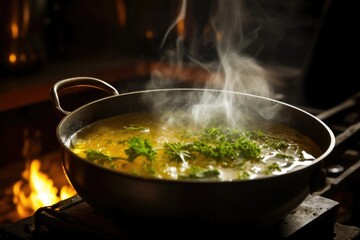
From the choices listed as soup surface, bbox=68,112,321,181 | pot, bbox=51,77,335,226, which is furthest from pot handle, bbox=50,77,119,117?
pot, bbox=51,77,335,226

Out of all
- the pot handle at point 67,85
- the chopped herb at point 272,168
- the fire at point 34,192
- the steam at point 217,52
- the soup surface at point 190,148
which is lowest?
the fire at point 34,192

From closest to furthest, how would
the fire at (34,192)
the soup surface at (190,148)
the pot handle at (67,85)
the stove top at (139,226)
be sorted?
the stove top at (139,226) → the soup surface at (190,148) → the pot handle at (67,85) → the fire at (34,192)

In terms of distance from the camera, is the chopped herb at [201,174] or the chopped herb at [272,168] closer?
the chopped herb at [201,174]

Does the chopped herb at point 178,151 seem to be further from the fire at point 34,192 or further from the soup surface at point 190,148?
the fire at point 34,192

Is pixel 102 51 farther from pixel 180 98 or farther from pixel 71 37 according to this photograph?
pixel 180 98

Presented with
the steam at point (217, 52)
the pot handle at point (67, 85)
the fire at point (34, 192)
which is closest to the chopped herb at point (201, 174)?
the pot handle at point (67, 85)

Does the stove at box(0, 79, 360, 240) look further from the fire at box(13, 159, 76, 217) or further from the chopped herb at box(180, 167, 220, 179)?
the fire at box(13, 159, 76, 217)

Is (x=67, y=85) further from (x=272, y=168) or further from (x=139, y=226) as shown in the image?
(x=272, y=168)

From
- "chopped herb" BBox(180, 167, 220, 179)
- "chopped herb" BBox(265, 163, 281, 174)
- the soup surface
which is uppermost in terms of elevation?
"chopped herb" BBox(180, 167, 220, 179)
